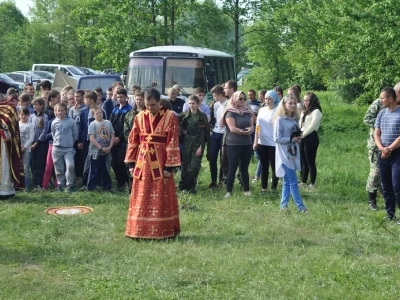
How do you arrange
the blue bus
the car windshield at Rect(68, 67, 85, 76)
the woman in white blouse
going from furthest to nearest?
the car windshield at Rect(68, 67, 85, 76) < the blue bus < the woman in white blouse

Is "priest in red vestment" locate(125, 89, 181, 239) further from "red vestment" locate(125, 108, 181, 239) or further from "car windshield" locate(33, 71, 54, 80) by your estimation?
"car windshield" locate(33, 71, 54, 80)

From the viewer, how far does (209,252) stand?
333 inches

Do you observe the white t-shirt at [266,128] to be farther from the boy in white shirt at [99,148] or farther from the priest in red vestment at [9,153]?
the priest in red vestment at [9,153]

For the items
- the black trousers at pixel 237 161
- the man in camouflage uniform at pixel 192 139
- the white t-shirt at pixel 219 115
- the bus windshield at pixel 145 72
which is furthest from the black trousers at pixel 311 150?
the bus windshield at pixel 145 72

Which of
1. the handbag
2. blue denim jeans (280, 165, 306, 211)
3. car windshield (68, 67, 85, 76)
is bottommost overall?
blue denim jeans (280, 165, 306, 211)

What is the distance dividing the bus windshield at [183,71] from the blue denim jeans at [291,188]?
9.51 metres

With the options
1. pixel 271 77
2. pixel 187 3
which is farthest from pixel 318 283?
pixel 271 77

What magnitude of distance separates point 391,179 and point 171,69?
1077 cm

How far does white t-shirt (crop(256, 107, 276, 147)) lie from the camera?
488 inches

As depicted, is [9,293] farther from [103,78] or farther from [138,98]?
[103,78]

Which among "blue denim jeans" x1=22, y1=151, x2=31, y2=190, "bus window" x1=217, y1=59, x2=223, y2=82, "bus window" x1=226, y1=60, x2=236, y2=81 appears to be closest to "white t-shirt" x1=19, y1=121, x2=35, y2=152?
"blue denim jeans" x1=22, y1=151, x2=31, y2=190

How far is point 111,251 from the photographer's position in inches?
337

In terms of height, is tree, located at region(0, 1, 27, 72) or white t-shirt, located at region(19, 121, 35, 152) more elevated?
tree, located at region(0, 1, 27, 72)

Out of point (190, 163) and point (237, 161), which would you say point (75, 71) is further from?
point (237, 161)
